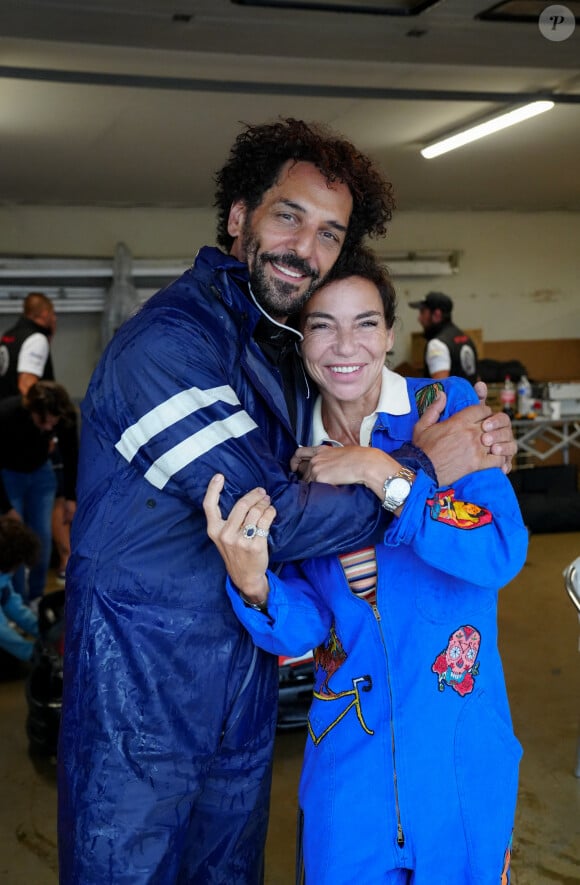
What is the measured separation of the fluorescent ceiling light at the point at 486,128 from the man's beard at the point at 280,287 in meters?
5.21

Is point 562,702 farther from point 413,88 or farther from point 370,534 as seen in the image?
point 413,88

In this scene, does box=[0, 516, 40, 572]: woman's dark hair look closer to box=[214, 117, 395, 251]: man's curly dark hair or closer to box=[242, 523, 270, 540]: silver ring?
box=[214, 117, 395, 251]: man's curly dark hair

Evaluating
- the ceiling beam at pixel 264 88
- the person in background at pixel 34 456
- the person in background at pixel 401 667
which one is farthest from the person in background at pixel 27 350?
the person in background at pixel 401 667

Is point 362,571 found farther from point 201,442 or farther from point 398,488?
point 201,442

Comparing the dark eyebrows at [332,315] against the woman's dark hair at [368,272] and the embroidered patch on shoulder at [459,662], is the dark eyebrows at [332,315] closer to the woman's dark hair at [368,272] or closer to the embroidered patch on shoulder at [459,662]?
the woman's dark hair at [368,272]

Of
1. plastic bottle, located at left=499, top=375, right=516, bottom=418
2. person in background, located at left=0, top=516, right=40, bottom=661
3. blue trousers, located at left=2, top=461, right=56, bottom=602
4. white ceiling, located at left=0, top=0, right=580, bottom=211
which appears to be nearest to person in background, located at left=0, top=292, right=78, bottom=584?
blue trousers, located at left=2, top=461, right=56, bottom=602

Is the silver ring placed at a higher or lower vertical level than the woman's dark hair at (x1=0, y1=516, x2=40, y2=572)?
higher

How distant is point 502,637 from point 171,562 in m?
3.97

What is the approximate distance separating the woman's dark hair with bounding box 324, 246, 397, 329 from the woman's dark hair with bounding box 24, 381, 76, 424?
3868mm

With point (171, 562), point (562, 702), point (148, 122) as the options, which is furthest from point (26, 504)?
point (171, 562)

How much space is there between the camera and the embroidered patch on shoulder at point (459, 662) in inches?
64.4

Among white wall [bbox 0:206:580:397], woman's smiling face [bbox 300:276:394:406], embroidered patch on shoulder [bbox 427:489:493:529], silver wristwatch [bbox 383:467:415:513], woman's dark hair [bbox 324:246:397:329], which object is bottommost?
embroidered patch on shoulder [bbox 427:489:493:529]

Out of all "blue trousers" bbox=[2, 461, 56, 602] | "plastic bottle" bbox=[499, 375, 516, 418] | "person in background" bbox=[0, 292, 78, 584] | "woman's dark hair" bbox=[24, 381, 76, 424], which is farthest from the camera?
"plastic bottle" bbox=[499, 375, 516, 418]

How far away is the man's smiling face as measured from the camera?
1864mm
